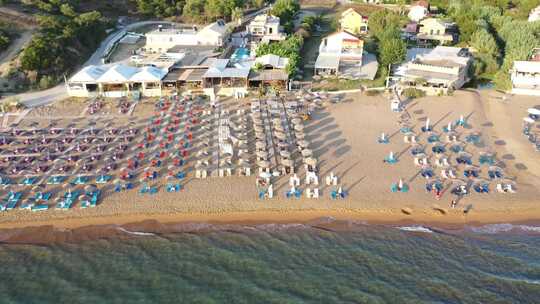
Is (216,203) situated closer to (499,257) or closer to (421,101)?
(499,257)

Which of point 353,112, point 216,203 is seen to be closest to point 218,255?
point 216,203

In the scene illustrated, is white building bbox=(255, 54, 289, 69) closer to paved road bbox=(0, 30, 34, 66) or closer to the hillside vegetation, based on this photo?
the hillside vegetation

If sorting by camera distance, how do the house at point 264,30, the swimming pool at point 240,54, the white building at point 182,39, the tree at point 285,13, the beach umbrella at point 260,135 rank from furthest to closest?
the tree at point 285,13
the house at point 264,30
the white building at point 182,39
the swimming pool at point 240,54
the beach umbrella at point 260,135

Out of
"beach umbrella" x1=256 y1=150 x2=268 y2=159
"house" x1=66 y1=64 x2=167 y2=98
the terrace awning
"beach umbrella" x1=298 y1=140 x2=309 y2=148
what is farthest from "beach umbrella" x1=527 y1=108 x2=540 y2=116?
"house" x1=66 y1=64 x2=167 y2=98

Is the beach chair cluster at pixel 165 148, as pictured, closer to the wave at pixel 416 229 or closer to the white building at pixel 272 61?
the white building at pixel 272 61

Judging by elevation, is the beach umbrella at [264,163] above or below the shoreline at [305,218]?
above

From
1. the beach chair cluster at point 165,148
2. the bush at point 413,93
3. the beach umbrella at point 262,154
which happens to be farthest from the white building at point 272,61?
the beach umbrella at point 262,154

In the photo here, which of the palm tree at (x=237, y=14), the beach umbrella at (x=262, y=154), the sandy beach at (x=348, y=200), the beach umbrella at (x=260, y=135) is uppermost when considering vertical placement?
the palm tree at (x=237, y=14)

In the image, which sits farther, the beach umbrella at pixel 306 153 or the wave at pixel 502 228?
the beach umbrella at pixel 306 153
